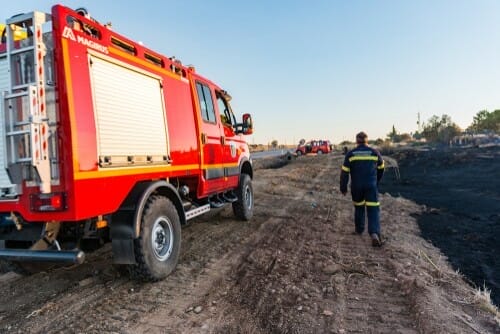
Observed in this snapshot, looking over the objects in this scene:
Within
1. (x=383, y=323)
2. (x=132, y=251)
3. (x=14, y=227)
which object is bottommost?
(x=383, y=323)

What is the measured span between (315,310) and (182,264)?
2234 millimetres

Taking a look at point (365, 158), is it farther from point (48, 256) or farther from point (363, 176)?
point (48, 256)

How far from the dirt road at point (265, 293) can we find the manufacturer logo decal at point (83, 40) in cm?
270

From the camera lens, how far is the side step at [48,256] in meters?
3.60

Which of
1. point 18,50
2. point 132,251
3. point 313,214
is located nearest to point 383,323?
point 132,251

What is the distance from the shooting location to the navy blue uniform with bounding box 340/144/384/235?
6.55m

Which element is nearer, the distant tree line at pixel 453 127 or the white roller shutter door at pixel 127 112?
the white roller shutter door at pixel 127 112

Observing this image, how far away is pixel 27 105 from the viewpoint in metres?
3.60

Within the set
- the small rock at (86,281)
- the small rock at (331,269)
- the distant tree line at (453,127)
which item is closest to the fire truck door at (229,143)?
the small rock at (331,269)

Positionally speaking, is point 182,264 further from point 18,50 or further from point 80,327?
point 18,50

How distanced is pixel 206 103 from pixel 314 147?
41.3m

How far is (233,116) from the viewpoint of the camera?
8.45 m

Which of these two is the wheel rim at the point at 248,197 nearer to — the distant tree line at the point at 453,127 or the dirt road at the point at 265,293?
the dirt road at the point at 265,293

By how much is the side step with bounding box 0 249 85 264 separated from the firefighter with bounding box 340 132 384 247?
457 cm
